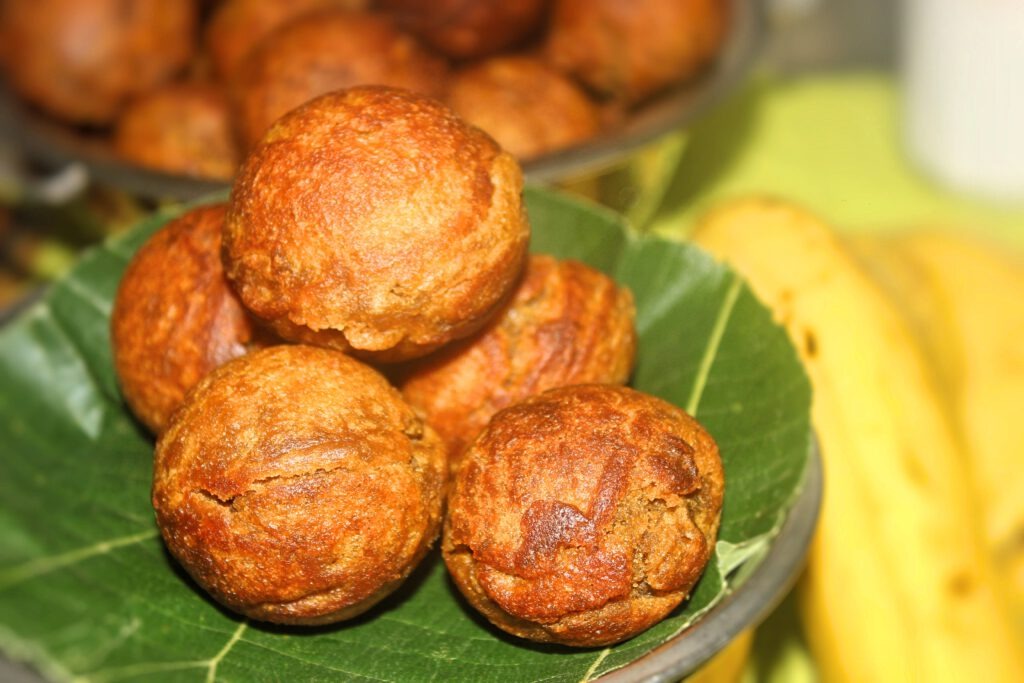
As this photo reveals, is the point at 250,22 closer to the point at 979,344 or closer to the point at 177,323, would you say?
the point at 177,323

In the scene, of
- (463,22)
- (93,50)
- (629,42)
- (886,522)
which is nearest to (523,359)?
(886,522)

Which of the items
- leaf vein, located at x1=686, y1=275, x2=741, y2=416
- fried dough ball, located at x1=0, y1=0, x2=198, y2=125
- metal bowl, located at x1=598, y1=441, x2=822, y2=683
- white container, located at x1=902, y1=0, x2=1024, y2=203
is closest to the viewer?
metal bowl, located at x1=598, y1=441, x2=822, y2=683

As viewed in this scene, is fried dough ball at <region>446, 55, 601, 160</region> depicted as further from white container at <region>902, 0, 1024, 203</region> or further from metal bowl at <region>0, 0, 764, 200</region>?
white container at <region>902, 0, 1024, 203</region>

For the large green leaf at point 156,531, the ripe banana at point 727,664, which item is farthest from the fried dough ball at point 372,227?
the ripe banana at point 727,664

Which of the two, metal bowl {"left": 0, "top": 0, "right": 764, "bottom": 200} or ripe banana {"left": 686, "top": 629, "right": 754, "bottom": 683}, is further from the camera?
metal bowl {"left": 0, "top": 0, "right": 764, "bottom": 200}

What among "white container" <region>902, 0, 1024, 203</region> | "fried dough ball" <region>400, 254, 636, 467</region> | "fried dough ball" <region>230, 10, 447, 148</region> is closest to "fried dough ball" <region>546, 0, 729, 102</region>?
"fried dough ball" <region>230, 10, 447, 148</region>

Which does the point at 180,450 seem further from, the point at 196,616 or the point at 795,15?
the point at 795,15

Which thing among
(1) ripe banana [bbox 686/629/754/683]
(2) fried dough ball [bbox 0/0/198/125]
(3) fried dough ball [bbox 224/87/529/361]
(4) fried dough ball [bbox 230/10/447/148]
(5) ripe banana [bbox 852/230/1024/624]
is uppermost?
(3) fried dough ball [bbox 224/87/529/361]
